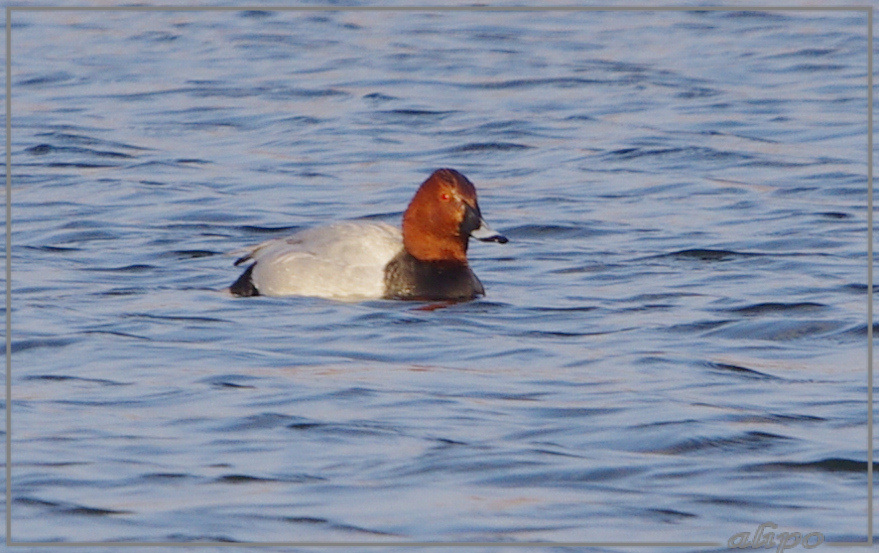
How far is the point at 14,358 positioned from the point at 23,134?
8.35m

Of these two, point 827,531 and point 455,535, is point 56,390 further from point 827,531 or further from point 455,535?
point 827,531

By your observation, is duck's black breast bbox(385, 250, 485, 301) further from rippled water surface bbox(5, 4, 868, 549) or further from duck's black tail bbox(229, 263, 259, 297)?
duck's black tail bbox(229, 263, 259, 297)

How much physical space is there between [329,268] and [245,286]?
1.54 ft

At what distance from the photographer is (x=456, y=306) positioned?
28.6 feet

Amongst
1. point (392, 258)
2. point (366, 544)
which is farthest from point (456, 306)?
point (366, 544)

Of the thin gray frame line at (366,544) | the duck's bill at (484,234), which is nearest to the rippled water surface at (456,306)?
the thin gray frame line at (366,544)

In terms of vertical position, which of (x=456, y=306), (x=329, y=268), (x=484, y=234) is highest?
(x=484, y=234)

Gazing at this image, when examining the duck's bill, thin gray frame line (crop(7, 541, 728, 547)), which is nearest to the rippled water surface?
thin gray frame line (crop(7, 541, 728, 547))

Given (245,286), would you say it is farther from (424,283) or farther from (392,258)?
(424,283)

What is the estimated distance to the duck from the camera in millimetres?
8836

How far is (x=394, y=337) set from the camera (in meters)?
8.01

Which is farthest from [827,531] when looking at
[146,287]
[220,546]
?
[146,287]

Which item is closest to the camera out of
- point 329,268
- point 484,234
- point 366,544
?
point 366,544

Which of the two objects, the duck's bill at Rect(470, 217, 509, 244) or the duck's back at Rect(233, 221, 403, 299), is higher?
the duck's bill at Rect(470, 217, 509, 244)
